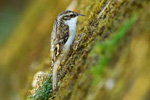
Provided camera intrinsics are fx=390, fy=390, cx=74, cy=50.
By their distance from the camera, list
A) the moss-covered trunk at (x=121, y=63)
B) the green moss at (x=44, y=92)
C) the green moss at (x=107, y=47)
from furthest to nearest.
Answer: the green moss at (x=44, y=92), the green moss at (x=107, y=47), the moss-covered trunk at (x=121, y=63)

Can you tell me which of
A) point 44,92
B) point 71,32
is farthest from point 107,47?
point 71,32

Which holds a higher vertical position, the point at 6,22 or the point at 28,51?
the point at 6,22

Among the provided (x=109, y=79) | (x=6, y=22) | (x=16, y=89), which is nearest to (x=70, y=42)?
(x=109, y=79)

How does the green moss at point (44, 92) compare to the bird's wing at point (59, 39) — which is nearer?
the green moss at point (44, 92)

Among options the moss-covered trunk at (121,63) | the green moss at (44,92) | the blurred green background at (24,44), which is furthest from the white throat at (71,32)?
the blurred green background at (24,44)

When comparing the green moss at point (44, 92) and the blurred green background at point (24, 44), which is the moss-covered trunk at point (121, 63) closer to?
the green moss at point (44, 92)

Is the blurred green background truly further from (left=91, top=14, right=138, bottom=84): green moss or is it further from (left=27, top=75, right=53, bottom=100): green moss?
(left=91, top=14, right=138, bottom=84): green moss

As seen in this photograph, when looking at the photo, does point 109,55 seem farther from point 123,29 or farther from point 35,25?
point 35,25

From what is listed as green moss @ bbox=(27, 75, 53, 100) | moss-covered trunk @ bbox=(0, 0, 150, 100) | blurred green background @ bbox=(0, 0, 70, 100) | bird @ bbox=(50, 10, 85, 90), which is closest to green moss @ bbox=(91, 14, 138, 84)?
moss-covered trunk @ bbox=(0, 0, 150, 100)

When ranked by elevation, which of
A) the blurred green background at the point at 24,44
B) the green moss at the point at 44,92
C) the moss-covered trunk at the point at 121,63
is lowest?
the moss-covered trunk at the point at 121,63
